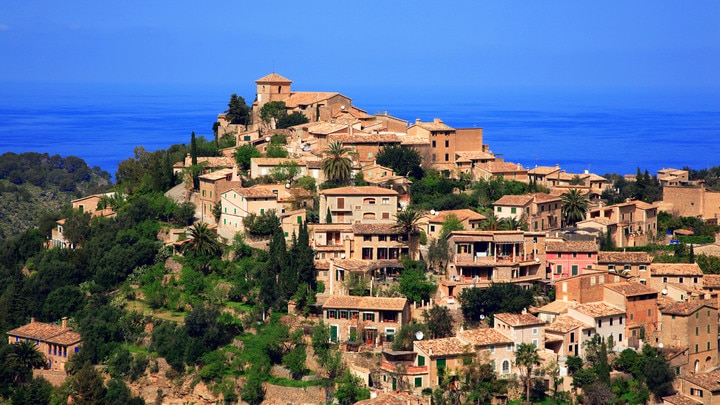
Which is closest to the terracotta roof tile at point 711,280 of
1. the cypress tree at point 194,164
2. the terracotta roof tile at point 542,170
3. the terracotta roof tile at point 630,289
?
the terracotta roof tile at point 630,289

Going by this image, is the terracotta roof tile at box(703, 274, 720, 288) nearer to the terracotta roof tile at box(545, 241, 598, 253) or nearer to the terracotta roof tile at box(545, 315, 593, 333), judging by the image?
the terracotta roof tile at box(545, 241, 598, 253)

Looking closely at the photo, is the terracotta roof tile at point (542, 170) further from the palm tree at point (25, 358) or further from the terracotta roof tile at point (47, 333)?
the palm tree at point (25, 358)

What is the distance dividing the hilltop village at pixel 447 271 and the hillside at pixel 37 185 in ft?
127

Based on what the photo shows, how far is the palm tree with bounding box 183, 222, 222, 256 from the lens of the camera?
50781 mm

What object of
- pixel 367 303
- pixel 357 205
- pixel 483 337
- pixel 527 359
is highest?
pixel 357 205

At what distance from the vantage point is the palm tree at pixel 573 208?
2133 inches

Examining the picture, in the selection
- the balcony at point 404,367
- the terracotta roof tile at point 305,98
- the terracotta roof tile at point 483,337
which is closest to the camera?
the balcony at point 404,367

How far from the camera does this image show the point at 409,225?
4838cm

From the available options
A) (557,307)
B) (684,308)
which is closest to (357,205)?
(557,307)

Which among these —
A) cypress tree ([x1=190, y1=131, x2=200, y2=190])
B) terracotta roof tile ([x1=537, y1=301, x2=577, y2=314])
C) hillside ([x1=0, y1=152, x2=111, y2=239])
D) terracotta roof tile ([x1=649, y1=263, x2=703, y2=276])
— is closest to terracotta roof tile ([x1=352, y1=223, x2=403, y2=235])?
terracotta roof tile ([x1=537, y1=301, x2=577, y2=314])

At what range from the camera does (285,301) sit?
46875 millimetres

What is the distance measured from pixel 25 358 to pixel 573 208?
2409cm

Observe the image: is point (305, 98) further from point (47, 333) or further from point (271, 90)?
point (47, 333)

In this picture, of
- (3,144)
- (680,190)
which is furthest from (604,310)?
(3,144)
